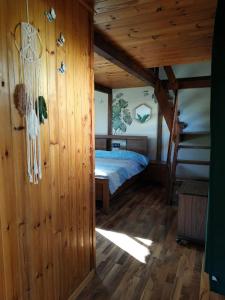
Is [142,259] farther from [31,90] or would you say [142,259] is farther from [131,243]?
[31,90]

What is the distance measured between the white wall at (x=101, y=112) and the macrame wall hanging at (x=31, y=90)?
4.40 m

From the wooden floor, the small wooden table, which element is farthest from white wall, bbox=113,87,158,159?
the small wooden table

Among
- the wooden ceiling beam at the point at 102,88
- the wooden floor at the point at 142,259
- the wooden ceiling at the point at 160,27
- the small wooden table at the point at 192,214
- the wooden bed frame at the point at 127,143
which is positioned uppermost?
the wooden ceiling beam at the point at 102,88

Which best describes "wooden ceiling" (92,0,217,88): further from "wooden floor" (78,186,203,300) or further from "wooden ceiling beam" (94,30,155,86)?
"wooden floor" (78,186,203,300)

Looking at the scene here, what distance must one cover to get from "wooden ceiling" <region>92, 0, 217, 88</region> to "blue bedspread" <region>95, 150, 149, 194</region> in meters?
1.78

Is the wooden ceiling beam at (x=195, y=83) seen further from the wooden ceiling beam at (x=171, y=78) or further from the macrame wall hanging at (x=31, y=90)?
the macrame wall hanging at (x=31, y=90)

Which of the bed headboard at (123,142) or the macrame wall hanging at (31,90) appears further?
the bed headboard at (123,142)

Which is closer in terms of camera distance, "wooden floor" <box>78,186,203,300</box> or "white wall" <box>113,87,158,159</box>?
"wooden floor" <box>78,186,203,300</box>

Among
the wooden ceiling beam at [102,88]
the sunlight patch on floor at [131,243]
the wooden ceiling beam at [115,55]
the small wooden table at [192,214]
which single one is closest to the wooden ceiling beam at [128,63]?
the wooden ceiling beam at [115,55]

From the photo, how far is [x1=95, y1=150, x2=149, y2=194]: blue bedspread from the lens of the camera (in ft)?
11.6

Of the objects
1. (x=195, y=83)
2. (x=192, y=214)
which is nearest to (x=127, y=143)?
(x=195, y=83)

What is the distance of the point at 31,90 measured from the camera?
1198mm

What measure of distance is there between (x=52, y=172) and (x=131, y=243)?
1.62m

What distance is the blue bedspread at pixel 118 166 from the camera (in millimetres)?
3525
